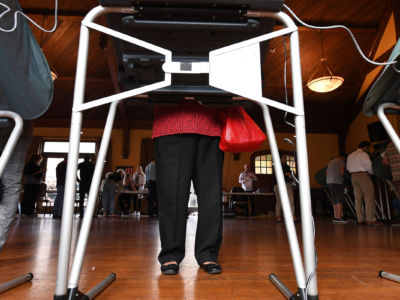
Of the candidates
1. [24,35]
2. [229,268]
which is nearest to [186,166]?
[229,268]

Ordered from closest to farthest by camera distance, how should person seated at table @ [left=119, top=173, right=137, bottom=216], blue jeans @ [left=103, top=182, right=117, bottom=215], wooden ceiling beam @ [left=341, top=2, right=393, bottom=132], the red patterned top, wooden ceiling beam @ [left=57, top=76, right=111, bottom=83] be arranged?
the red patterned top, blue jeans @ [left=103, top=182, right=117, bottom=215], wooden ceiling beam @ [left=341, top=2, right=393, bottom=132], person seated at table @ [left=119, top=173, right=137, bottom=216], wooden ceiling beam @ [left=57, top=76, right=111, bottom=83]

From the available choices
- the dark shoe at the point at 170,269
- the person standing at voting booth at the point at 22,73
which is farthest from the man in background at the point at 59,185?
the person standing at voting booth at the point at 22,73

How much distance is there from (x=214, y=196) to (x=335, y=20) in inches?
269

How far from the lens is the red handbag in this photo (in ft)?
3.15

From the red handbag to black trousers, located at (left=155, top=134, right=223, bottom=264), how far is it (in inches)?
8.1

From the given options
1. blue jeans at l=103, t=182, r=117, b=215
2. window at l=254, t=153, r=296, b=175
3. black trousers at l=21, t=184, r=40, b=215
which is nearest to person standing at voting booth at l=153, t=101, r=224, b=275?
black trousers at l=21, t=184, r=40, b=215

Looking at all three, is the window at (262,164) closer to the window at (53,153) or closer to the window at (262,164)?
the window at (262,164)

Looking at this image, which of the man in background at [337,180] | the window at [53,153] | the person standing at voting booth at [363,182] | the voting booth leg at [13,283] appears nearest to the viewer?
the voting booth leg at [13,283]

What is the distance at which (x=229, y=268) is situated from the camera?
118 centimetres

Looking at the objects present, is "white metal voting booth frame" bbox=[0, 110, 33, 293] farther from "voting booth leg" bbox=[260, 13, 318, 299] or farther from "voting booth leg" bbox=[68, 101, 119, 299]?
"voting booth leg" bbox=[260, 13, 318, 299]

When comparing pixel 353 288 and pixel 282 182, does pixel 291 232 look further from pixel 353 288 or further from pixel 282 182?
pixel 353 288

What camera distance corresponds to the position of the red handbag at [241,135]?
37.8 inches

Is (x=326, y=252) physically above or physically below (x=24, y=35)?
below

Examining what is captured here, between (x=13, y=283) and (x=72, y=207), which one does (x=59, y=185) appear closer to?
(x=13, y=283)
